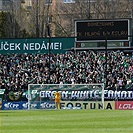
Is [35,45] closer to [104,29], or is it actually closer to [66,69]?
[66,69]

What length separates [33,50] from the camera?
4703cm

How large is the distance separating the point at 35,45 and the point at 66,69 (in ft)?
13.7

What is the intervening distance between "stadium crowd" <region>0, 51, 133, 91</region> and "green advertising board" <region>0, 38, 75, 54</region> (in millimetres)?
473

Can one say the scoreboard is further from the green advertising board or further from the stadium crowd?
the green advertising board

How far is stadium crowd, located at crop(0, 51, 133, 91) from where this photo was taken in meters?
41.1

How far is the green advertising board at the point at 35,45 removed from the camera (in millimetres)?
46391

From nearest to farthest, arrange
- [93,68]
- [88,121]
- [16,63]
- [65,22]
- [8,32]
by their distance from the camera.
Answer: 1. [88,121]
2. [93,68]
3. [16,63]
4. [8,32]
5. [65,22]

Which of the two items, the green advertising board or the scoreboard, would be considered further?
the green advertising board

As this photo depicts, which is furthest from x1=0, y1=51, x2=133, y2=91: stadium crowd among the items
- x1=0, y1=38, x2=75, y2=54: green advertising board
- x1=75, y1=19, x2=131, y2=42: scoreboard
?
x1=75, y1=19, x2=131, y2=42: scoreboard

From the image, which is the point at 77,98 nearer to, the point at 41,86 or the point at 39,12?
the point at 41,86

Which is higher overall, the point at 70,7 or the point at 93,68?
the point at 70,7

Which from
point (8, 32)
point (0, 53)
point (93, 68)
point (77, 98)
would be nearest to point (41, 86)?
point (77, 98)

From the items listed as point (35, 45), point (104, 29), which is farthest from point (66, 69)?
point (104, 29)

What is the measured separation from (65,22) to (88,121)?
47.5m
